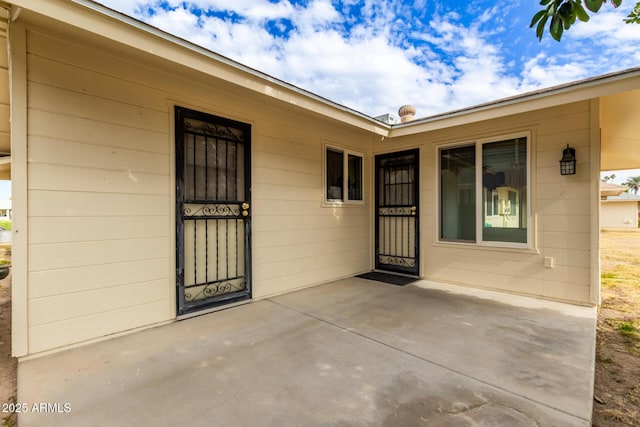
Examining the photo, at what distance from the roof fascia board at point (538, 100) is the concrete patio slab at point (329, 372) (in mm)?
2351

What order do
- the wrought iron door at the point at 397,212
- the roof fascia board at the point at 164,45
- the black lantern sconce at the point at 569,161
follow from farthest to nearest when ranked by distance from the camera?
the wrought iron door at the point at 397,212 < the black lantern sconce at the point at 569,161 < the roof fascia board at the point at 164,45

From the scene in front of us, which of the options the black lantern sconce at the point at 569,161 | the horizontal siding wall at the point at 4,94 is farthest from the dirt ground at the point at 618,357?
the horizontal siding wall at the point at 4,94

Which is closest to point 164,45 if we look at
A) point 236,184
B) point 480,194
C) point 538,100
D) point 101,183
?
point 101,183

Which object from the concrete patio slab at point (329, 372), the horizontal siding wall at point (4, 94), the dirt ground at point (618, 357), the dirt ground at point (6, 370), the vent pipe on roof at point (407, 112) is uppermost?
the vent pipe on roof at point (407, 112)

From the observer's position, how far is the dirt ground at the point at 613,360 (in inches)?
66.9

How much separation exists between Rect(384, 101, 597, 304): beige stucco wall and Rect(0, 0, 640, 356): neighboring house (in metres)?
0.02

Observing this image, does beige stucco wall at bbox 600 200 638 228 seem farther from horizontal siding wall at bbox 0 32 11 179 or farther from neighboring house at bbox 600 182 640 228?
horizontal siding wall at bbox 0 32 11 179

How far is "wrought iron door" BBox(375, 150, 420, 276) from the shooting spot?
5023 millimetres

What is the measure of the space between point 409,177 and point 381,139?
0.84 meters

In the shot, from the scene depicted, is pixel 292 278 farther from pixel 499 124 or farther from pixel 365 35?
pixel 365 35

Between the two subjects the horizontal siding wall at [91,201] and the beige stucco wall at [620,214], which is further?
the beige stucco wall at [620,214]

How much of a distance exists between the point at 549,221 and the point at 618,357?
1.86 metres

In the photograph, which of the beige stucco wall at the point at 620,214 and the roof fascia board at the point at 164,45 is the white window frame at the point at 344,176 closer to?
the roof fascia board at the point at 164,45

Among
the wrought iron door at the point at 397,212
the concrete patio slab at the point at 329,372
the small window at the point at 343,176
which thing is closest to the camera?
the concrete patio slab at the point at 329,372
